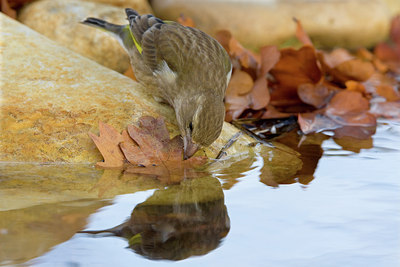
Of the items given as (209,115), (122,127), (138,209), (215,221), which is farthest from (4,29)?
(215,221)

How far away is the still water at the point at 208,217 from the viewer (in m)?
2.14

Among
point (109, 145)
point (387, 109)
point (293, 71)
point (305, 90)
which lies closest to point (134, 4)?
point (293, 71)

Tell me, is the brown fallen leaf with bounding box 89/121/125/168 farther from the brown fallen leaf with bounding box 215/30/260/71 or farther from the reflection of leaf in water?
the brown fallen leaf with bounding box 215/30/260/71

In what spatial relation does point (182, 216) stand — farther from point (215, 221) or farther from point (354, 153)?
point (354, 153)

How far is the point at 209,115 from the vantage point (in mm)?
3354

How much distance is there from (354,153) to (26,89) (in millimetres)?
2497

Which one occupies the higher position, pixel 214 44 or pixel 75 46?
pixel 214 44

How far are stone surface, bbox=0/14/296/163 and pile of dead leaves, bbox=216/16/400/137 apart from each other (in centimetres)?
70

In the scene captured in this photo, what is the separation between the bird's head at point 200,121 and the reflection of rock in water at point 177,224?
0.45m

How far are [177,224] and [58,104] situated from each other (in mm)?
1687

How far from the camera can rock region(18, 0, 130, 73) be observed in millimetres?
6000

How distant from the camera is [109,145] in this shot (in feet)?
11.2

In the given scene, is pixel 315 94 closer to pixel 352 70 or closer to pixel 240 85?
pixel 352 70

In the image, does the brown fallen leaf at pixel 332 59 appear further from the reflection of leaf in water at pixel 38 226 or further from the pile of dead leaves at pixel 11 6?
the pile of dead leaves at pixel 11 6
